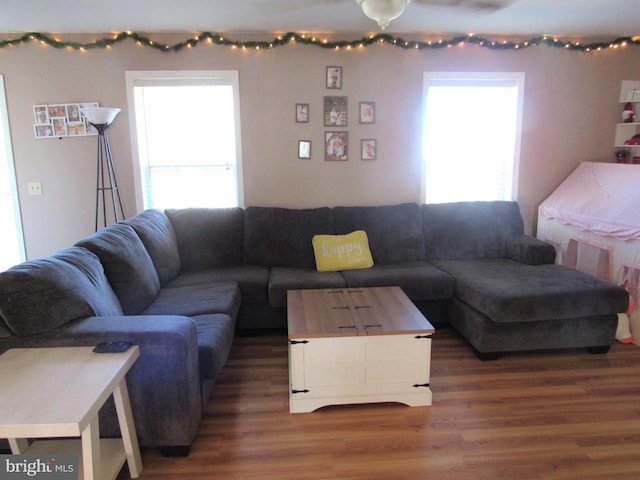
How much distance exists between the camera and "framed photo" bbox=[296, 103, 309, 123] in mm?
3764

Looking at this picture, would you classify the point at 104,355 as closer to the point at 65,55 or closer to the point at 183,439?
the point at 183,439

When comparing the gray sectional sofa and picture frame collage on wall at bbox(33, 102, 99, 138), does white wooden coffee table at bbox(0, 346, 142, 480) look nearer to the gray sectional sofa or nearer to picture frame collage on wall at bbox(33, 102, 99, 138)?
the gray sectional sofa

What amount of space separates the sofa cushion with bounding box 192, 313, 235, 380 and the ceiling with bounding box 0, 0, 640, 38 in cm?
215

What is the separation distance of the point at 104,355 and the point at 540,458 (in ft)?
6.44

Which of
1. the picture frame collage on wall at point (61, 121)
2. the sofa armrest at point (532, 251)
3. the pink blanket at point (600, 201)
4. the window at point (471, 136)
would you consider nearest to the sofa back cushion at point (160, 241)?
the picture frame collage on wall at point (61, 121)

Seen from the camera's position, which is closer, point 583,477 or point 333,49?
point 583,477

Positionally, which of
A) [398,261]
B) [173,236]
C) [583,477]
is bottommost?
[583,477]

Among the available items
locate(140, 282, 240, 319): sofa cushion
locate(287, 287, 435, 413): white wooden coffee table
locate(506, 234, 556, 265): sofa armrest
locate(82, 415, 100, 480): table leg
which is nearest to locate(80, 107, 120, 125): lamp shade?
locate(140, 282, 240, 319): sofa cushion

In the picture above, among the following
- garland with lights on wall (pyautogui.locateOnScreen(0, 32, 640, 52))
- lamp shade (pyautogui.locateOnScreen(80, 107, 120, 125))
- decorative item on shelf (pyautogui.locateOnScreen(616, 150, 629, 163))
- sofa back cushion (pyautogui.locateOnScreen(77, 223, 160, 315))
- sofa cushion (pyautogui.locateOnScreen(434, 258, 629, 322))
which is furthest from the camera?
decorative item on shelf (pyautogui.locateOnScreen(616, 150, 629, 163))

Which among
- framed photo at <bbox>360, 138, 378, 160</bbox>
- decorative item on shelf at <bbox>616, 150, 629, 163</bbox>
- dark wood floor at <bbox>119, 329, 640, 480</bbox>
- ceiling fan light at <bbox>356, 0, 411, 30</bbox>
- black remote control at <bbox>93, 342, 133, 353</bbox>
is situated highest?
ceiling fan light at <bbox>356, 0, 411, 30</bbox>

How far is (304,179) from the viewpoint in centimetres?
390

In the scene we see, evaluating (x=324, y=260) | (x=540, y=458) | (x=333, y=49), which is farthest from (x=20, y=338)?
(x=333, y=49)

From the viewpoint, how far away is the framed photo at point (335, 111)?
3.77m

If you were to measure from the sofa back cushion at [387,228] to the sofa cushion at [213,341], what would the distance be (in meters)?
1.54
